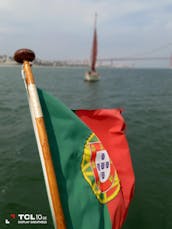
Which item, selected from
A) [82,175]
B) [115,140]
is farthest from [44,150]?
[115,140]

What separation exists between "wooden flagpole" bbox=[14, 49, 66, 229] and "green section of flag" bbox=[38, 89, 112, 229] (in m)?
0.27

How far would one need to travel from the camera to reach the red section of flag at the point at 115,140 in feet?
9.55

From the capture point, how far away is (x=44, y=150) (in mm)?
2012

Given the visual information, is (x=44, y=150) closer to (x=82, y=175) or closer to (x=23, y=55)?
(x=82, y=175)

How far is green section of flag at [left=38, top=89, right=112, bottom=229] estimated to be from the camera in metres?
2.43

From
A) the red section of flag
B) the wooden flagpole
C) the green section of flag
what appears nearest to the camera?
the wooden flagpole

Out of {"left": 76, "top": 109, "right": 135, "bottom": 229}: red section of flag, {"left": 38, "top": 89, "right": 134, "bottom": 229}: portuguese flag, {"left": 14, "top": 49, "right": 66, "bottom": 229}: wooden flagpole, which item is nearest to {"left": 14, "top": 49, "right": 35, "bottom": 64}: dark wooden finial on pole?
{"left": 14, "top": 49, "right": 66, "bottom": 229}: wooden flagpole

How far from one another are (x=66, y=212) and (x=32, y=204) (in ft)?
11.3

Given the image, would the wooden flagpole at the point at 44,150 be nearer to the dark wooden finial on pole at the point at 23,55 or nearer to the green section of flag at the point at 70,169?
the dark wooden finial on pole at the point at 23,55

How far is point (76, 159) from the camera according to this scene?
257 centimetres

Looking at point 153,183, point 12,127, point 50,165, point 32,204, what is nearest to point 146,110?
point 12,127

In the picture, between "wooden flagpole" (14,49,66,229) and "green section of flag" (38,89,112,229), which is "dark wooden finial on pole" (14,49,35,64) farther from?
"green section of flag" (38,89,112,229)

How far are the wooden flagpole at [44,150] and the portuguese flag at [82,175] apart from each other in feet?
0.88

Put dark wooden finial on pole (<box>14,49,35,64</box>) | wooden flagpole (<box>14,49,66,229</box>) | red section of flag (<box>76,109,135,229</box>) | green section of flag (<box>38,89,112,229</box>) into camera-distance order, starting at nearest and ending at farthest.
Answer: wooden flagpole (<box>14,49,66,229</box>)
dark wooden finial on pole (<box>14,49,35,64</box>)
green section of flag (<box>38,89,112,229</box>)
red section of flag (<box>76,109,135,229</box>)
